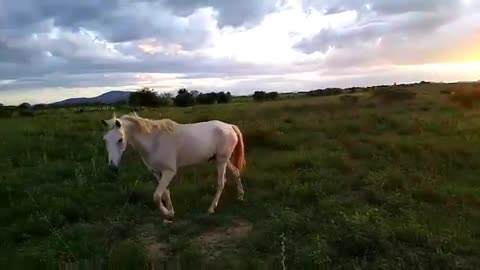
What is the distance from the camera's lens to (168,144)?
8.21 meters

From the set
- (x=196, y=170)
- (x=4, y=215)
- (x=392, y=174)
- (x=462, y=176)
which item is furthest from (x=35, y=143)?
(x=462, y=176)

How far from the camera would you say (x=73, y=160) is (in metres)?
12.6

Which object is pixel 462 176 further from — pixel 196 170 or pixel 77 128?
pixel 77 128

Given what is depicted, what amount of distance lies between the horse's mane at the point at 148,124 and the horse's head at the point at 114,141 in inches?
20.0

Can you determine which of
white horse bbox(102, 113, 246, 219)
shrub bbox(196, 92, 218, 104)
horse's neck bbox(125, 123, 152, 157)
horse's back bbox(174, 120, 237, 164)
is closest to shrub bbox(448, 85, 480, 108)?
horse's back bbox(174, 120, 237, 164)

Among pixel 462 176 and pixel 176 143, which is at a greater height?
pixel 176 143

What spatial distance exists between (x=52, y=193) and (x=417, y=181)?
20.8ft

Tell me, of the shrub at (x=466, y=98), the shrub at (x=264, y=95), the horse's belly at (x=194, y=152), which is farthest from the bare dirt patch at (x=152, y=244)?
the shrub at (x=264, y=95)

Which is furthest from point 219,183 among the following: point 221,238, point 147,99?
point 147,99

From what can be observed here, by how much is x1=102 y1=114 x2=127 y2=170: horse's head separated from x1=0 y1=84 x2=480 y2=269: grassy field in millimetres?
923

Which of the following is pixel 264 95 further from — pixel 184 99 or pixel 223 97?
pixel 184 99

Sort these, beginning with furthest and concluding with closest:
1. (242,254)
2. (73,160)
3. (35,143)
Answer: (35,143), (73,160), (242,254)

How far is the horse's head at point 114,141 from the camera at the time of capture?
7.14 metres

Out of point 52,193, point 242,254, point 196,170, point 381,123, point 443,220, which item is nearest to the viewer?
point 242,254
